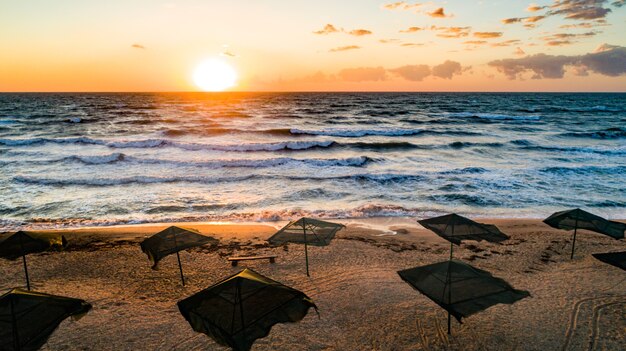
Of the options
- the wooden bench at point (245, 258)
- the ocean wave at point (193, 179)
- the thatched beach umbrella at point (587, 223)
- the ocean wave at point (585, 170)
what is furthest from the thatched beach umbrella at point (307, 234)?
the ocean wave at point (585, 170)

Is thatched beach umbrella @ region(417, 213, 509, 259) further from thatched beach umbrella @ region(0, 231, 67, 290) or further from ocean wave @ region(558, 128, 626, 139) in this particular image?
ocean wave @ region(558, 128, 626, 139)

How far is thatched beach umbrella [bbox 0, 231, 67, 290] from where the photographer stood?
9445 millimetres

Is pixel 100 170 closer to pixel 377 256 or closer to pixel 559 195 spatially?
pixel 377 256

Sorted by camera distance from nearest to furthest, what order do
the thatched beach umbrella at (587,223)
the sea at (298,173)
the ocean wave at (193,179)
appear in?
1. the thatched beach umbrella at (587,223)
2. the sea at (298,173)
3. the ocean wave at (193,179)

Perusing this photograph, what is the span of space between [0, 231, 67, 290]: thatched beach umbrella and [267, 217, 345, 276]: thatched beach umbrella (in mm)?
5998

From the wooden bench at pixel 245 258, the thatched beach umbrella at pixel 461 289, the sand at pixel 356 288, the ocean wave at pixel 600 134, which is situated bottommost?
the sand at pixel 356 288

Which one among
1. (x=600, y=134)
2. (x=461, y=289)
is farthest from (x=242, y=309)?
(x=600, y=134)

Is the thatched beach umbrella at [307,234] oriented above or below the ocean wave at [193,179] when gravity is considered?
above

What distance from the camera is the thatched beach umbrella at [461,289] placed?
6438 mm

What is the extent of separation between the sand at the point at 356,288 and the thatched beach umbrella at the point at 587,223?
1467 millimetres

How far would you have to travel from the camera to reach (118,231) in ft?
51.1

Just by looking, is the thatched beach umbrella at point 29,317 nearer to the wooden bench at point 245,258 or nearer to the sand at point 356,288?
the sand at point 356,288

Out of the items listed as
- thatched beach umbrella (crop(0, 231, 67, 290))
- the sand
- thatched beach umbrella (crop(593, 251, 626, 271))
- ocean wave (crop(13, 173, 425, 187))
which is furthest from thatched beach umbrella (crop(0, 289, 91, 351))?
ocean wave (crop(13, 173, 425, 187))

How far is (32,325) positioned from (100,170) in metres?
25.0
